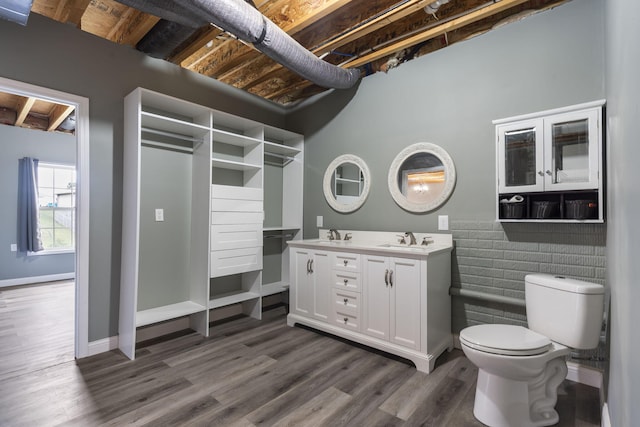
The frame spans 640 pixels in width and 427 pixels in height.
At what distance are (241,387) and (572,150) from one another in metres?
2.82

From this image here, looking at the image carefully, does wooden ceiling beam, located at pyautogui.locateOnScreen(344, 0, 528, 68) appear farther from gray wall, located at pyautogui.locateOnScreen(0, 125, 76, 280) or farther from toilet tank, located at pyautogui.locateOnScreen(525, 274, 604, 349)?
gray wall, located at pyautogui.locateOnScreen(0, 125, 76, 280)

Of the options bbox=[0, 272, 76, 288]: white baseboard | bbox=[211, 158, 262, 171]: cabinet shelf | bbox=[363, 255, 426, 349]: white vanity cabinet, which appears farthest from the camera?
bbox=[0, 272, 76, 288]: white baseboard

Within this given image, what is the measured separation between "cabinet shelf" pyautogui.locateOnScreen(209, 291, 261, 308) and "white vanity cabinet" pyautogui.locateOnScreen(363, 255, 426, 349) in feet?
4.46

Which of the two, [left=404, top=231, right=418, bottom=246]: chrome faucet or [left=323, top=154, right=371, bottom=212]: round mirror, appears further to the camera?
[left=323, top=154, right=371, bottom=212]: round mirror

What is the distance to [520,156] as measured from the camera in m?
2.39

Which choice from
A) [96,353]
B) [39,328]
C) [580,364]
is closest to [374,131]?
[580,364]

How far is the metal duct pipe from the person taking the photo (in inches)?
79.3

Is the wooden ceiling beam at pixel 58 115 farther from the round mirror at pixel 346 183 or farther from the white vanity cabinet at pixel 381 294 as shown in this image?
the white vanity cabinet at pixel 381 294

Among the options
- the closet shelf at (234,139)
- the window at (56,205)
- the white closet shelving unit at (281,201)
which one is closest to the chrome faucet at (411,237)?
the white closet shelving unit at (281,201)

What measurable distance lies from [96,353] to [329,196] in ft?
8.70

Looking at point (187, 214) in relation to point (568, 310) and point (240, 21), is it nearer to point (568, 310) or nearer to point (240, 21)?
point (240, 21)

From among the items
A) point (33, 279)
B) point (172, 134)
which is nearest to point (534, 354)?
point (172, 134)

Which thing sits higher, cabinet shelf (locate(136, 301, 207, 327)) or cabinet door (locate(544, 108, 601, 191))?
cabinet door (locate(544, 108, 601, 191))

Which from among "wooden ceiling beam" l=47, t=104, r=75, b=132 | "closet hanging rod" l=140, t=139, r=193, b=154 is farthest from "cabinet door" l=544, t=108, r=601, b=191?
"wooden ceiling beam" l=47, t=104, r=75, b=132
